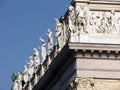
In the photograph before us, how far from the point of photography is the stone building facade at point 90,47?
6456 cm

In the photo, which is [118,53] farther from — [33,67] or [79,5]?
[33,67]

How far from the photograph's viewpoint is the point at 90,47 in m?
64.4

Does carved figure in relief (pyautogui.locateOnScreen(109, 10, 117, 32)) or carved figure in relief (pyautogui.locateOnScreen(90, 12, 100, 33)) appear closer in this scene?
carved figure in relief (pyautogui.locateOnScreen(90, 12, 100, 33))

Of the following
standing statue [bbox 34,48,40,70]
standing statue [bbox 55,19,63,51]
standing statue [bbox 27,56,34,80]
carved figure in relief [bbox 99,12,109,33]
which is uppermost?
carved figure in relief [bbox 99,12,109,33]

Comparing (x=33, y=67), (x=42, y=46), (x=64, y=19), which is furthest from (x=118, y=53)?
(x=33, y=67)

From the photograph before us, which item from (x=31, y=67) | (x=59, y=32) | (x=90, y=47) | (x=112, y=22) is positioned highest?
(x=112, y=22)

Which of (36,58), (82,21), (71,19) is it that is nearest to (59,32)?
(71,19)

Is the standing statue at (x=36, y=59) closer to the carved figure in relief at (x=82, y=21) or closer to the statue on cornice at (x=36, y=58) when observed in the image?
the statue on cornice at (x=36, y=58)

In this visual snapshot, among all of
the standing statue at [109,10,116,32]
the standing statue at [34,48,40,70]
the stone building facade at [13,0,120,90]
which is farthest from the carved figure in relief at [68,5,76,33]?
the standing statue at [34,48,40,70]

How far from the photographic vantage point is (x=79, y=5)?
6638cm

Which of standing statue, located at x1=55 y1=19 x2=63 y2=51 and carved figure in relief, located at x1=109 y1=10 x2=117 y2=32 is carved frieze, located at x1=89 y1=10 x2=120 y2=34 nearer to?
carved figure in relief, located at x1=109 y1=10 x2=117 y2=32

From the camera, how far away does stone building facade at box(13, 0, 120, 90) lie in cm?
6456

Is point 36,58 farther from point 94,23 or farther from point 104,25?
point 104,25

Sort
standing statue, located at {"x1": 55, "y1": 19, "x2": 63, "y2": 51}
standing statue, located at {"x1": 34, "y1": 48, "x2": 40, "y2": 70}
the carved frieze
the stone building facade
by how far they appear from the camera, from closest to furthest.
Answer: the stone building facade
the carved frieze
standing statue, located at {"x1": 55, "y1": 19, "x2": 63, "y2": 51}
standing statue, located at {"x1": 34, "y1": 48, "x2": 40, "y2": 70}
